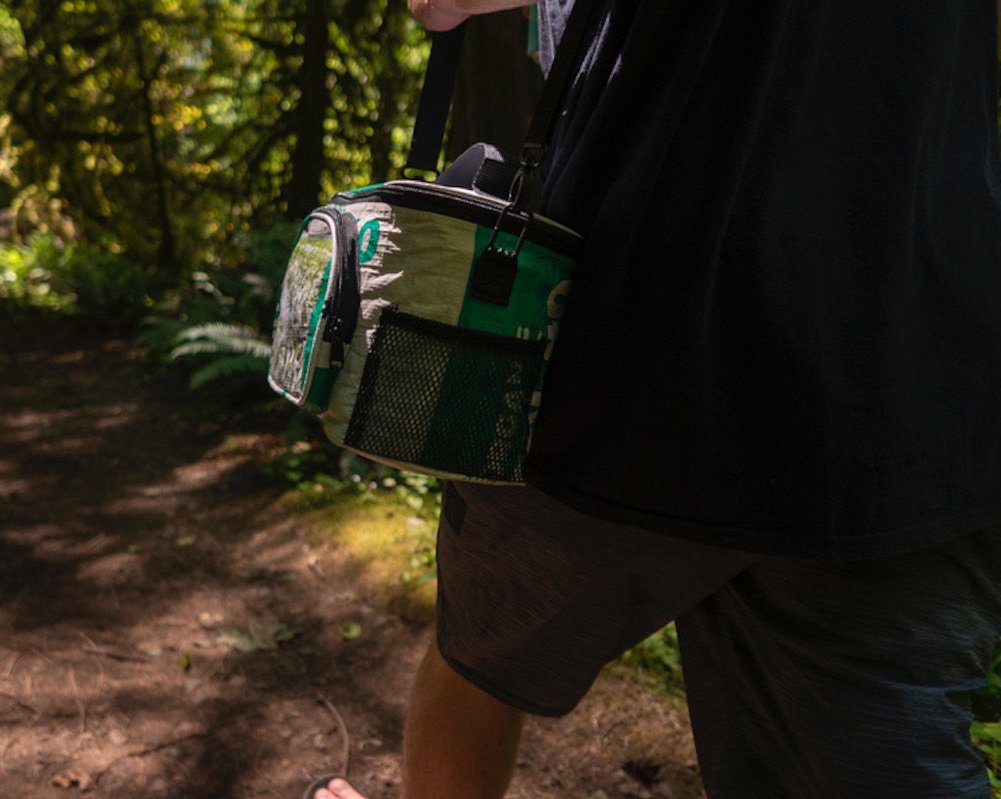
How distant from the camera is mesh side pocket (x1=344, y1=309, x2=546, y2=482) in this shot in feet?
3.82

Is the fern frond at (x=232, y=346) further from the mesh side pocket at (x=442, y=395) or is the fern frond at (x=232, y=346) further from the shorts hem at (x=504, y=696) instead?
the mesh side pocket at (x=442, y=395)

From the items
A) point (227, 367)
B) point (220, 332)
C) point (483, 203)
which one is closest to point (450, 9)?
point (483, 203)

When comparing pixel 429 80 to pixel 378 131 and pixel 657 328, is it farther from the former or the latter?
pixel 378 131

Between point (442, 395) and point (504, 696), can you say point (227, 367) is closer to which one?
point (504, 696)

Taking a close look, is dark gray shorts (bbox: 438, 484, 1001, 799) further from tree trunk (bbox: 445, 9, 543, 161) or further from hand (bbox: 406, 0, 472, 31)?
tree trunk (bbox: 445, 9, 543, 161)

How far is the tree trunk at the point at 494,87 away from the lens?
3.55m

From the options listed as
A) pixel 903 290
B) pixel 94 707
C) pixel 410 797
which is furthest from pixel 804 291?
pixel 94 707

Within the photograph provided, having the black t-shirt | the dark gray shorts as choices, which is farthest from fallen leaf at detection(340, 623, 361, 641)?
the black t-shirt

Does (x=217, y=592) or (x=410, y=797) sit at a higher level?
(x=410, y=797)

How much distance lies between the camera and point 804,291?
1.10m

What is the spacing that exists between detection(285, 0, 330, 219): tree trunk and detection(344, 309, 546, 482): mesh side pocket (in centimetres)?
537

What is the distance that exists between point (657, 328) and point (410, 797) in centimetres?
93

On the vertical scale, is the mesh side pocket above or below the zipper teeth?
below

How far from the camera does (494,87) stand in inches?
141
